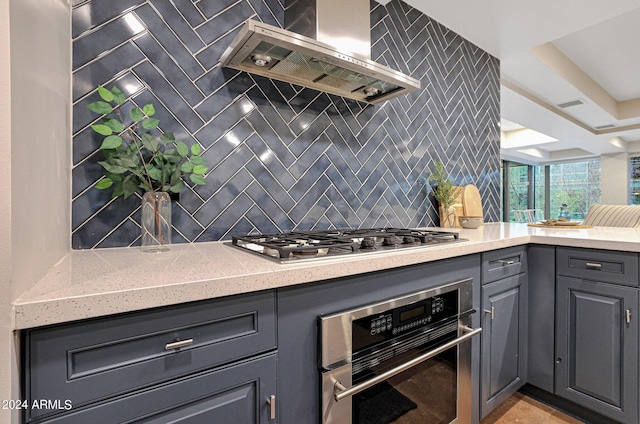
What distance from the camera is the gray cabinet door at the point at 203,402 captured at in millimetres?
651

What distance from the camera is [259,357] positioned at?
821mm

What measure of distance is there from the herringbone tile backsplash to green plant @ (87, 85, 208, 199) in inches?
2.7

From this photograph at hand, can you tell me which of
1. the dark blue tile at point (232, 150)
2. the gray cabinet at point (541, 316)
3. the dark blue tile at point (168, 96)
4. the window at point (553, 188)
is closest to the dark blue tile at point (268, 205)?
the dark blue tile at point (232, 150)

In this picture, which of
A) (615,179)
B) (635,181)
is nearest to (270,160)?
(615,179)

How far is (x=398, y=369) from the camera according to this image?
1.10 meters

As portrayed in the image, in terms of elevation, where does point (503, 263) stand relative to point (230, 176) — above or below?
below

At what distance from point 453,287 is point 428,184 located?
1.04 metres

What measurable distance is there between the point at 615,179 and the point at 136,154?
972 cm

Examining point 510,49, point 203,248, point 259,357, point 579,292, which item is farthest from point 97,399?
point 510,49

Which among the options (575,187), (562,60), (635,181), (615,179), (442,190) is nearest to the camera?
(442,190)

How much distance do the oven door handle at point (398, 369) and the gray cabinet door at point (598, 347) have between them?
2.04 ft

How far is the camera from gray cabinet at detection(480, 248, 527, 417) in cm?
155

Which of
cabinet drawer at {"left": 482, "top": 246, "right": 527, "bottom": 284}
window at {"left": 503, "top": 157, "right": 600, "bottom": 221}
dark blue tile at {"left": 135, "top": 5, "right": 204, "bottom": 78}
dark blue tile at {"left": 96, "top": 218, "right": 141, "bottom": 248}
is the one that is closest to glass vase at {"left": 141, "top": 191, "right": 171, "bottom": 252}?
dark blue tile at {"left": 96, "top": 218, "right": 141, "bottom": 248}

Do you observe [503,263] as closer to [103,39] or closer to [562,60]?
[103,39]
